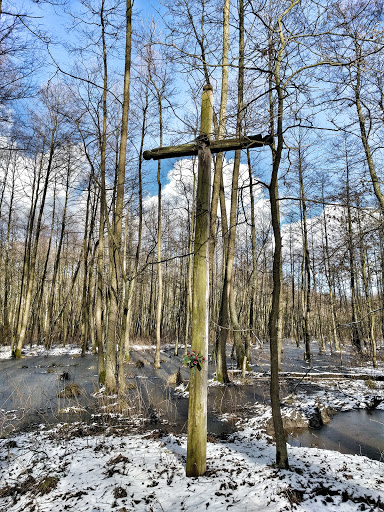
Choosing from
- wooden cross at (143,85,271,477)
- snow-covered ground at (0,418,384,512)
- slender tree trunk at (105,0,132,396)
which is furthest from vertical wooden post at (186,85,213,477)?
slender tree trunk at (105,0,132,396)

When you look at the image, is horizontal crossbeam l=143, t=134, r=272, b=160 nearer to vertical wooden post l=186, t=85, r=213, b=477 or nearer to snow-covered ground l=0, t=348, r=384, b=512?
vertical wooden post l=186, t=85, r=213, b=477

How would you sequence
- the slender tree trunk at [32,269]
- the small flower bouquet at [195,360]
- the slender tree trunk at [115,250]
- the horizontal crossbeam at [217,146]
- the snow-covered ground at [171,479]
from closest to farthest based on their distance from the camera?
the snow-covered ground at [171,479], the small flower bouquet at [195,360], the horizontal crossbeam at [217,146], the slender tree trunk at [115,250], the slender tree trunk at [32,269]

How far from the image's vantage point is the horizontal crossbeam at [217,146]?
354 centimetres

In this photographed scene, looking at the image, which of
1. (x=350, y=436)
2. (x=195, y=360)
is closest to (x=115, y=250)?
(x=195, y=360)

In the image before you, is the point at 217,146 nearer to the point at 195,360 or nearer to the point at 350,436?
the point at 195,360

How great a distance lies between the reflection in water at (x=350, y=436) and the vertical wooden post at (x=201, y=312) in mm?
2622

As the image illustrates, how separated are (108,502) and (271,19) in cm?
568

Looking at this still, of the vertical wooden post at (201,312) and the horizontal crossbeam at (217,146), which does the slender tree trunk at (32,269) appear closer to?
the horizontal crossbeam at (217,146)

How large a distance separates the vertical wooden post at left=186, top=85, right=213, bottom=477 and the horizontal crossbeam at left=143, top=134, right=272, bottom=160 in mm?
121

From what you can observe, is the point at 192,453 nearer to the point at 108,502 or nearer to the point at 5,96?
the point at 108,502

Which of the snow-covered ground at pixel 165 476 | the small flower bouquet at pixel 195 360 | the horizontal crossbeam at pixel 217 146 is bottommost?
the snow-covered ground at pixel 165 476

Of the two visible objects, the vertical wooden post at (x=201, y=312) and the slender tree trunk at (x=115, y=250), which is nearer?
the vertical wooden post at (x=201, y=312)

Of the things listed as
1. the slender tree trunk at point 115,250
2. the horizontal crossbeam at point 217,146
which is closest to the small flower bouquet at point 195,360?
the horizontal crossbeam at point 217,146

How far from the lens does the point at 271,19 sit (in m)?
3.57
